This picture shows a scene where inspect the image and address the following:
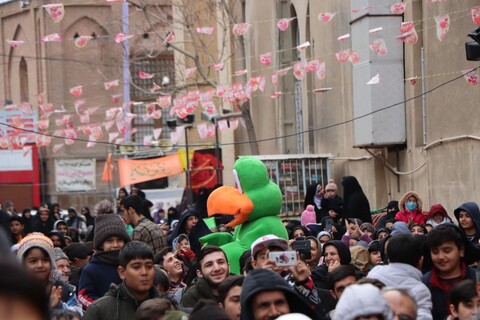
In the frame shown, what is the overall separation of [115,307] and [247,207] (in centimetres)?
329

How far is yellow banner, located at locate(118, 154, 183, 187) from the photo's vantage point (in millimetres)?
39719

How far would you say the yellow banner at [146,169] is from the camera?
130ft

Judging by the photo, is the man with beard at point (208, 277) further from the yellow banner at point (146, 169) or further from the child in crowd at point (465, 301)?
the yellow banner at point (146, 169)

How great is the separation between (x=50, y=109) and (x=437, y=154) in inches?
587

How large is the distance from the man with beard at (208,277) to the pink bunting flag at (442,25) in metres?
10.4

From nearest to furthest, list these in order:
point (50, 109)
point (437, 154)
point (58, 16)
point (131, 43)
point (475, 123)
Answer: point (475, 123)
point (437, 154)
point (58, 16)
point (50, 109)
point (131, 43)

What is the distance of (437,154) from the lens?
19578 mm

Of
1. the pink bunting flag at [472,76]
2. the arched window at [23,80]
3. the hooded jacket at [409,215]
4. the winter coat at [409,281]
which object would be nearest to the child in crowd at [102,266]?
the winter coat at [409,281]

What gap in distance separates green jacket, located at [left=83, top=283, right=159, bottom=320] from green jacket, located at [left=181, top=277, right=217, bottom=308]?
1.79ft

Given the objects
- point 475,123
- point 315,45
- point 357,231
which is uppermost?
point 315,45

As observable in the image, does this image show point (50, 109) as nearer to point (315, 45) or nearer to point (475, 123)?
point (315, 45)

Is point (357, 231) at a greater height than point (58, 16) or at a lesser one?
lesser

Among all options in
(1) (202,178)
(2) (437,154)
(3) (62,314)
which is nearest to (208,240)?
(3) (62,314)

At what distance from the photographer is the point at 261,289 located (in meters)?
5.17
